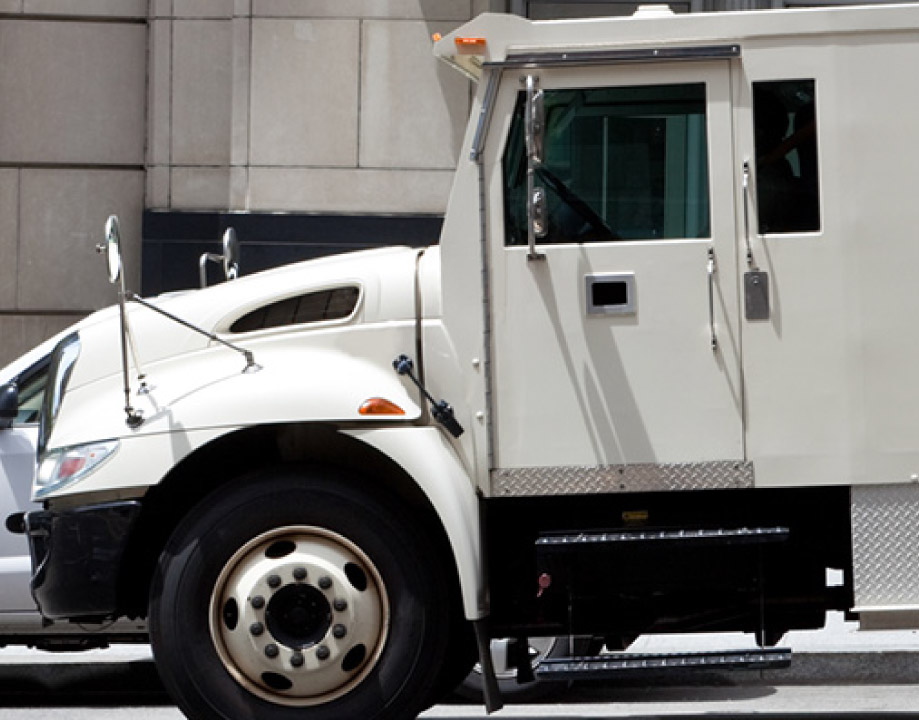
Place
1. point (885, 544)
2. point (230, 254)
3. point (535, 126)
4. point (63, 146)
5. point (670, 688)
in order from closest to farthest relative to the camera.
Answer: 1. point (535, 126)
2. point (885, 544)
3. point (230, 254)
4. point (670, 688)
5. point (63, 146)

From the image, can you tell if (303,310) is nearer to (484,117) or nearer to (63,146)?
(484,117)

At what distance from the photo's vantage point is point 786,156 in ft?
22.5

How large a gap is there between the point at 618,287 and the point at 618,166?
450 millimetres

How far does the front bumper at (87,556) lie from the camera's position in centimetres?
693

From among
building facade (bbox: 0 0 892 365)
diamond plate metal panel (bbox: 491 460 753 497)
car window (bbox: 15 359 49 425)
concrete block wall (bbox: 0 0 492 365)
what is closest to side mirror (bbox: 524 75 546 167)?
diamond plate metal panel (bbox: 491 460 753 497)

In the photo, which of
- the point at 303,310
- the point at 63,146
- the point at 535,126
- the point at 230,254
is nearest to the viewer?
the point at 535,126

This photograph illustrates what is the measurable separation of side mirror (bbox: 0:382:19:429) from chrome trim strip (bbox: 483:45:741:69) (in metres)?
Result: 3.57

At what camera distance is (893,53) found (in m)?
6.86

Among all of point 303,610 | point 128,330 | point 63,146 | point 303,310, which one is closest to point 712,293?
point 303,310

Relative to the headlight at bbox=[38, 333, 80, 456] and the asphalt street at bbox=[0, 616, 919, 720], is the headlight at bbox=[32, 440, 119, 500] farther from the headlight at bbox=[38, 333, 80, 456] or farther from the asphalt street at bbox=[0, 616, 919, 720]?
the asphalt street at bbox=[0, 616, 919, 720]

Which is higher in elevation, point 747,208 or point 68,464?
point 747,208

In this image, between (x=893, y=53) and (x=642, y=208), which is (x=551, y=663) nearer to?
(x=642, y=208)

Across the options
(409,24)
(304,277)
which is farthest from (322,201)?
(304,277)

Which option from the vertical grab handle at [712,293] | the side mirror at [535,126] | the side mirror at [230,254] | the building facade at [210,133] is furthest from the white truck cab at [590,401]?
the building facade at [210,133]
